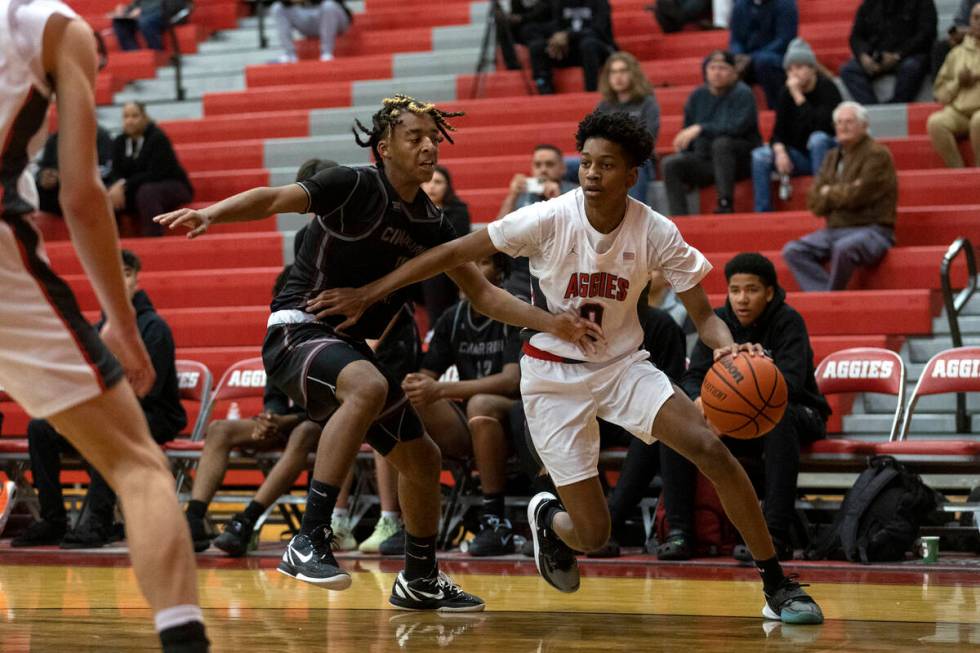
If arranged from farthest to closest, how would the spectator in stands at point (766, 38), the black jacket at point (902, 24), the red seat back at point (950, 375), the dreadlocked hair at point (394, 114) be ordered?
the spectator in stands at point (766, 38)
the black jacket at point (902, 24)
the red seat back at point (950, 375)
the dreadlocked hair at point (394, 114)

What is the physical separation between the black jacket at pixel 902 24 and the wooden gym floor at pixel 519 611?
514 centimetres

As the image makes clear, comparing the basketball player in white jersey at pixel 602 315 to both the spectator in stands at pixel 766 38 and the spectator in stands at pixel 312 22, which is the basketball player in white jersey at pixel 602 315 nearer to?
the spectator in stands at pixel 766 38

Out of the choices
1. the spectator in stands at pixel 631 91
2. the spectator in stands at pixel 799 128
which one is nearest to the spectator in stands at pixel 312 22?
the spectator in stands at pixel 631 91

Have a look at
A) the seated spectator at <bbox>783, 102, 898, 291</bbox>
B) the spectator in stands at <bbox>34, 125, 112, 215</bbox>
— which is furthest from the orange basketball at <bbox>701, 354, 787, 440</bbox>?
the spectator in stands at <bbox>34, 125, 112, 215</bbox>

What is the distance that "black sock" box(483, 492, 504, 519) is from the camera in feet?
24.0

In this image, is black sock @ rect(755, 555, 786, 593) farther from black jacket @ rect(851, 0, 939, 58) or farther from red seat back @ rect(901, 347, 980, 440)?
black jacket @ rect(851, 0, 939, 58)

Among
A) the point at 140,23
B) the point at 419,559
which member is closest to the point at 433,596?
the point at 419,559

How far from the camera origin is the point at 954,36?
976 centimetres

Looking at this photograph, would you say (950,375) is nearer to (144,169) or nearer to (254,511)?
(254,511)

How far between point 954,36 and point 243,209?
21.9 feet

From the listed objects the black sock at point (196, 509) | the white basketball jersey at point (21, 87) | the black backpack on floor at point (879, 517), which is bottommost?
the black sock at point (196, 509)

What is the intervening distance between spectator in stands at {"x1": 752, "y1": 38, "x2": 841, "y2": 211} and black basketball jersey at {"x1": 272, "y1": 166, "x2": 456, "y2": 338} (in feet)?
16.1

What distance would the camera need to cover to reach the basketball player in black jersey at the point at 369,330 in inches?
194

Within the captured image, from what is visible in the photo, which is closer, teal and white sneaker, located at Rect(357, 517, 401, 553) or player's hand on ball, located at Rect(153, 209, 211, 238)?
player's hand on ball, located at Rect(153, 209, 211, 238)
